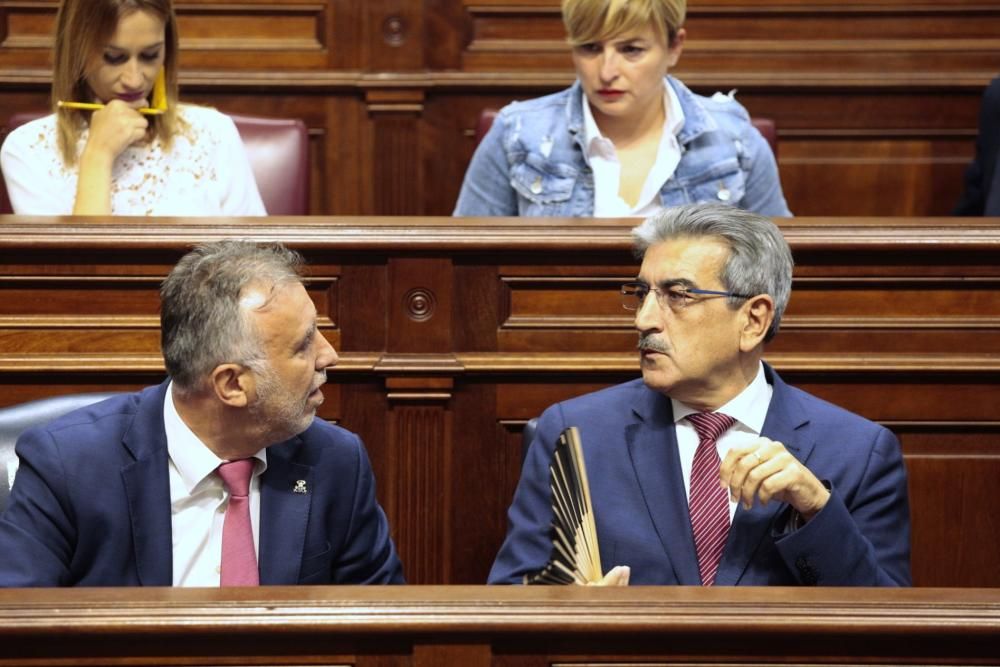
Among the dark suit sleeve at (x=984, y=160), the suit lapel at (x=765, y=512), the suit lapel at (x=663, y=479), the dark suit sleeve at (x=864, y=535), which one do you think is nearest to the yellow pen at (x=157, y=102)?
the suit lapel at (x=663, y=479)

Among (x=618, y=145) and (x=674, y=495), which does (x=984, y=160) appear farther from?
(x=674, y=495)

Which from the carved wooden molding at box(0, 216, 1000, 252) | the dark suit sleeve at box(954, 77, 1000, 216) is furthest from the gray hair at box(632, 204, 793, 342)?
the dark suit sleeve at box(954, 77, 1000, 216)

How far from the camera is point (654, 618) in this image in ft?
4.23

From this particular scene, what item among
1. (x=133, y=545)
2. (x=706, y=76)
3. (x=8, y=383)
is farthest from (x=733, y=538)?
(x=706, y=76)

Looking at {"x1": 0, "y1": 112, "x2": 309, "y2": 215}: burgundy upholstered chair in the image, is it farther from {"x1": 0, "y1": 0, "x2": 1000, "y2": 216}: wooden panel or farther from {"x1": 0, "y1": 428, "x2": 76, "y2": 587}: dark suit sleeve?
{"x1": 0, "y1": 428, "x2": 76, "y2": 587}: dark suit sleeve

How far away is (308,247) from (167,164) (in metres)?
0.73

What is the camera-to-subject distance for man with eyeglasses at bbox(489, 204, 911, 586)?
6.23 feet

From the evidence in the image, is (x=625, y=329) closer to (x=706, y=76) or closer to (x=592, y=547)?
(x=592, y=547)

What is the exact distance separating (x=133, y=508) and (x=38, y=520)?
11 centimetres

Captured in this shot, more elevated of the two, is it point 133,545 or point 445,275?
point 445,275

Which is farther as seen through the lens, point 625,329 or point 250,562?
point 625,329

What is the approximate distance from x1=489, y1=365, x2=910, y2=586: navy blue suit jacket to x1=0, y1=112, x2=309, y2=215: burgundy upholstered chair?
53.4 inches

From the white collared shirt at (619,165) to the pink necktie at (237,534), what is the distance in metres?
1.21

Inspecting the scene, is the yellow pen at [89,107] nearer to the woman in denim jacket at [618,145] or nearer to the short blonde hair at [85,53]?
the short blonde hair at [85,53]
